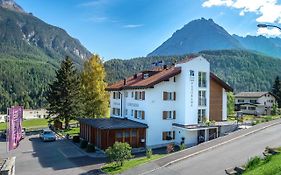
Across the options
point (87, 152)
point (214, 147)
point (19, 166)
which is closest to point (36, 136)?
point (87, 152)

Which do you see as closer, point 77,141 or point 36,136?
point 77,141

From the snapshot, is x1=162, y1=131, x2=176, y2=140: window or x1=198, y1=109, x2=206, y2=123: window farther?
x1=198, y1=109, x2=206, y2=123: window

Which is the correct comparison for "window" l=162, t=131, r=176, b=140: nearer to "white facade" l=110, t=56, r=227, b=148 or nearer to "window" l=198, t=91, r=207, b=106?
"white facade" l=110, t=56, r=227, b=148

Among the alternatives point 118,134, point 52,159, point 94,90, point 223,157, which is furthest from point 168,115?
point 94,90

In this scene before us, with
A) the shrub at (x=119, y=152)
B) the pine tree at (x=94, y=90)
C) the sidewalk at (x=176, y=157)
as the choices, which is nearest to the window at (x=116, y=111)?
the pine tree at (x=94, y=90)

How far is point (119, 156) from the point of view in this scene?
91.1 feet

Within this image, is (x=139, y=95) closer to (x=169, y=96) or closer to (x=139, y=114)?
(x=139, y=114)

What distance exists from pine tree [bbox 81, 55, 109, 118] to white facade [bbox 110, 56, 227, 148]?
11.7m

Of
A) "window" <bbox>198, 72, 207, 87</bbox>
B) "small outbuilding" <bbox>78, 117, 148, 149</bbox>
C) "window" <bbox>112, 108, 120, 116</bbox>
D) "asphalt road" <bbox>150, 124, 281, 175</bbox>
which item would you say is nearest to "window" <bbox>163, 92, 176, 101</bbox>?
"window" <bbox>198, 72, 207, 87</bbox>

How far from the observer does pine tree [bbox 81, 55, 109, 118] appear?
51.4 meters

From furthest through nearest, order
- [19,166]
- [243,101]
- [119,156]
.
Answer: [243,101] < [19,166] < [119,156]

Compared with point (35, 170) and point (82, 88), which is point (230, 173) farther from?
point (82, 88)

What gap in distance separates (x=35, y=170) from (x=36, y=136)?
2250 centimetres

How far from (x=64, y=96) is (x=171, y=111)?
21519 millimetres
